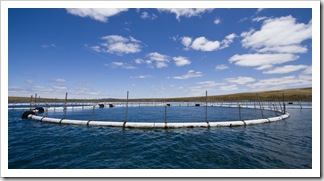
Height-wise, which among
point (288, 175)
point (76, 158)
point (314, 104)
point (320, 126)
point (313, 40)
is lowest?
point (76, 158)

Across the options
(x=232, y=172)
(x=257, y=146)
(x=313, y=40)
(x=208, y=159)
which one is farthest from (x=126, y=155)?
(x=313, y=40)

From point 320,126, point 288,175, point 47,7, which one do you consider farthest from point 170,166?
point 47,7

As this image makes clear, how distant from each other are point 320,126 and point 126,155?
1085 cm

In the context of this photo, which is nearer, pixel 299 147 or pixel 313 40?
pixel 313 40

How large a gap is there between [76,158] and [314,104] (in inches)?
538

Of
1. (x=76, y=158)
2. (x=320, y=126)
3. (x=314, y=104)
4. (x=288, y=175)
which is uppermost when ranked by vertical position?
(x=314, y=104)

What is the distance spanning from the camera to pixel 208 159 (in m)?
10.8

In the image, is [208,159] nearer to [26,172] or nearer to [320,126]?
[320,126]

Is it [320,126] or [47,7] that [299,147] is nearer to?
[320,126]

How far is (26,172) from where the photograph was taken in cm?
622

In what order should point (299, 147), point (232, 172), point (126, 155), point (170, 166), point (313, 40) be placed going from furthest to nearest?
point (299, 147)
point (126, 155)
point (170, 166)
point (313, 40)
point (232, 172)

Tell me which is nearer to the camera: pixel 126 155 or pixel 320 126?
pixel 320 126

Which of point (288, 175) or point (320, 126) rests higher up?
point (320, 126)

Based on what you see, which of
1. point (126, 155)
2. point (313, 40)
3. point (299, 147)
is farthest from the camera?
point (299, 147)
